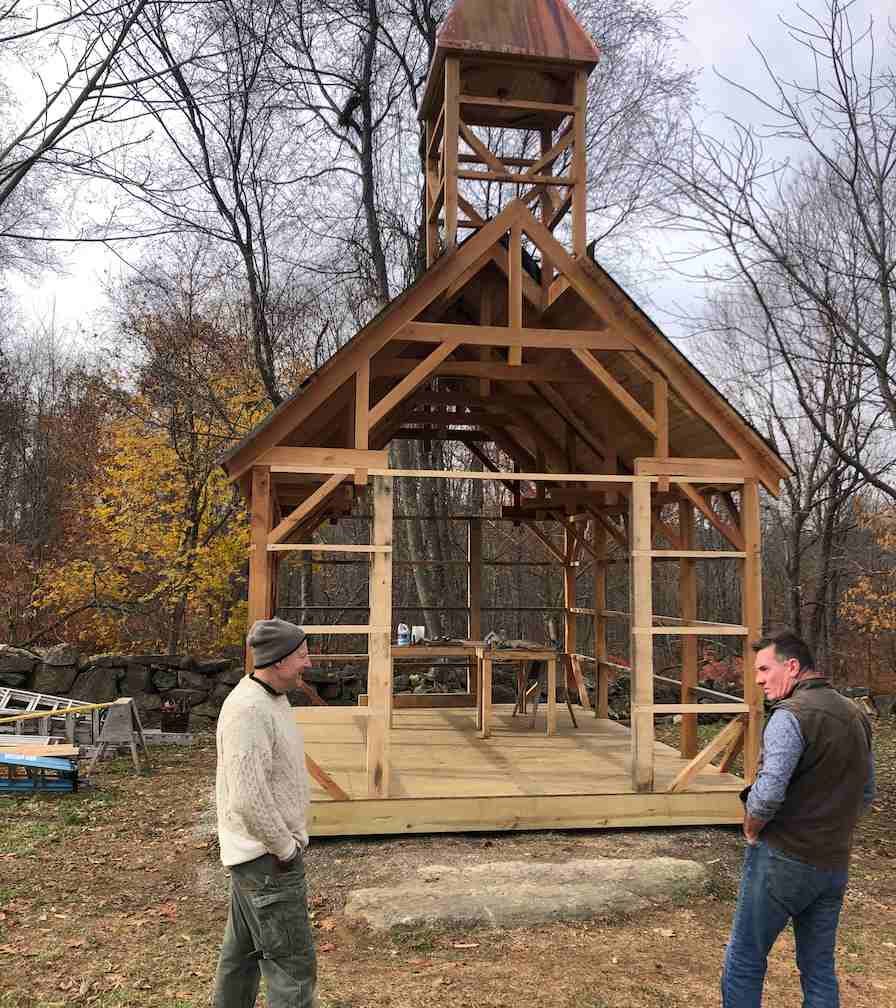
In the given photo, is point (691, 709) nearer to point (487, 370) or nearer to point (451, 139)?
point (487, 370)

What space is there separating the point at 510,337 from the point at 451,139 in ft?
6.41

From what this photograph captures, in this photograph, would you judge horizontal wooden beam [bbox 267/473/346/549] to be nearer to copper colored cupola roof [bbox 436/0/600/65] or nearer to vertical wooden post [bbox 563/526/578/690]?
copper colored cupola roof [bbox 436/0/600/65]

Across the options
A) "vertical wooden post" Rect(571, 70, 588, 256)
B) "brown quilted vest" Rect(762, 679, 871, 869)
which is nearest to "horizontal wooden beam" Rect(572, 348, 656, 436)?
"vertical wooden post" Rect(571, 70, 588, 256)

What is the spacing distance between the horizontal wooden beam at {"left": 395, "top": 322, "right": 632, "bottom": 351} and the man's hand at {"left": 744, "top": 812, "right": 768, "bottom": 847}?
15.8 ft

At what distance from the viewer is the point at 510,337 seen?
7652mm

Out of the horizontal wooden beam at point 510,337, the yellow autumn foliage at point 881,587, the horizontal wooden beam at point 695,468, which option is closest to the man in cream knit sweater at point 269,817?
the horizontal wooden beam at point 510,337

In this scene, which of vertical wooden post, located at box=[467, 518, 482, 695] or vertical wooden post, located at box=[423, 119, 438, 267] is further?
vertical wooden post, located at box=[467, 518, 482, 695]

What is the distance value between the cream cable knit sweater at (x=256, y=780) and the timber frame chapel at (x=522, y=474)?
3.24 metres

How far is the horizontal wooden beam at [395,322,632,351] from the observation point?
7.57m

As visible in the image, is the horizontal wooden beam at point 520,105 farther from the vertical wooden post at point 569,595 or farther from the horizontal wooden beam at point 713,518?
the vertical wooden post at point 569,595

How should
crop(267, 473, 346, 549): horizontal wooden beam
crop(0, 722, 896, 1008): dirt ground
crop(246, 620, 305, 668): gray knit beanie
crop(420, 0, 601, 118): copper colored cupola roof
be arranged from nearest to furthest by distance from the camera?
crop(246, 620, 305, 668): gray knit beanie < crop(0, 722, 896, 1008): dirt ground < crop(267, 473, 346, 549): horizontal wooden beam < crop(420, 0, 601, 118): copper colored cupola roof

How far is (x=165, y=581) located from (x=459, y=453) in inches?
366

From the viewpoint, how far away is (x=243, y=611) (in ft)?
53.9

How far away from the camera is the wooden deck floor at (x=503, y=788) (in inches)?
284
